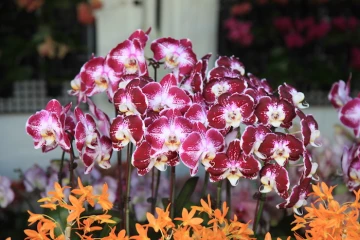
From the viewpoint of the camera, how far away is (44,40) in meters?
2.04

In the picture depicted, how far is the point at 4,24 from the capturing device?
205 cm

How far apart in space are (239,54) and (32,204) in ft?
4.02

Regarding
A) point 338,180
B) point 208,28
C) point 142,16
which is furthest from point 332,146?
point 142,16

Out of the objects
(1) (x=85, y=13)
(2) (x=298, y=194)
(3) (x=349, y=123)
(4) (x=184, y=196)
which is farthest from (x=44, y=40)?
(2) (x=298, y=194)

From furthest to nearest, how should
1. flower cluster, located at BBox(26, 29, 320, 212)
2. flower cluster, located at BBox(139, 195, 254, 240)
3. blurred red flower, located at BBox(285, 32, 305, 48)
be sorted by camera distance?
blurred red flower, located at BBox(285, 32, 305, 48)
flower cluster, located at BBox(26, 29, 320, 212)
flower cluster, located at BBox(139, 195, 254, 240)

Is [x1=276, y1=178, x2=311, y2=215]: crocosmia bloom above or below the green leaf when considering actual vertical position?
above

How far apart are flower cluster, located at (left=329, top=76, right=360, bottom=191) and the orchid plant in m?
0.17

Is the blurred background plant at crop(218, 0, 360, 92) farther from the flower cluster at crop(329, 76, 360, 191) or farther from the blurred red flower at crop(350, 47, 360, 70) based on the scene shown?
the flower cluster at crop(329, 76, 360, 191)

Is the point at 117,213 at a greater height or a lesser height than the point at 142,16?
lesser

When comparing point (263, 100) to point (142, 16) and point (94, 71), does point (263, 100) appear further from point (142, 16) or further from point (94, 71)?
point (142, 16)

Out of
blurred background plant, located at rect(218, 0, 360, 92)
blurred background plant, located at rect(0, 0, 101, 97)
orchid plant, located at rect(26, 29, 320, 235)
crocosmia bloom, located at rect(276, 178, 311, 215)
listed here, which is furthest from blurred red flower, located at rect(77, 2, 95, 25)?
crocosmia bloom, located at rect(276, 178, 311, 215)

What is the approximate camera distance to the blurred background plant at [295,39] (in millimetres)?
2182

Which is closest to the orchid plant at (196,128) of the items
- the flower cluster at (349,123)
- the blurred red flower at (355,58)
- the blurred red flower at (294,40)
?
the flower cluster at (349,123)

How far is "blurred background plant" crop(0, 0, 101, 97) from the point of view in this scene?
2016mm
